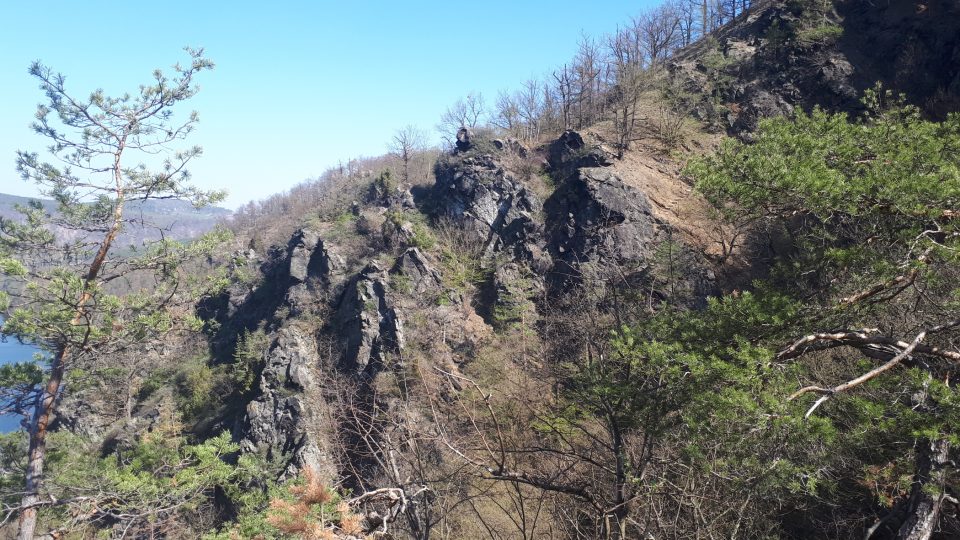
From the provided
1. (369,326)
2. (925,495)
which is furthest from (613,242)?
(925,495)

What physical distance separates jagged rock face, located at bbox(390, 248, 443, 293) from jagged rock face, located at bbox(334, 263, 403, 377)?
800 millimetres

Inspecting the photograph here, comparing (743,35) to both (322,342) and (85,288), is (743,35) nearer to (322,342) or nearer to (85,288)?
(322,342)

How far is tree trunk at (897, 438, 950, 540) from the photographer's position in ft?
14.2

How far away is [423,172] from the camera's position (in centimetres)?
3038

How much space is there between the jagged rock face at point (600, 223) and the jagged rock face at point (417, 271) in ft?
17.1

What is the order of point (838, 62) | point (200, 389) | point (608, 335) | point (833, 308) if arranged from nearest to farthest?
1. point (833, 308)
2. point (608, 335)
3. point (200, 389)
4. point (838, 62)

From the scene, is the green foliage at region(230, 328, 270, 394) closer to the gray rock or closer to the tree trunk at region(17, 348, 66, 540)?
the tree trunk at region(17, 348, 66, 540)

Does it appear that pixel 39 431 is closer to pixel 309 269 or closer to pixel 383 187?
pixel 309 269

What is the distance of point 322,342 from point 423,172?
13859 mm

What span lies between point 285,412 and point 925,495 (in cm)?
1715

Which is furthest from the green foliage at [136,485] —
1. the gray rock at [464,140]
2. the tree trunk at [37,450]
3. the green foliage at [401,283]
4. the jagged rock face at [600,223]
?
the gray rock at [464,140]

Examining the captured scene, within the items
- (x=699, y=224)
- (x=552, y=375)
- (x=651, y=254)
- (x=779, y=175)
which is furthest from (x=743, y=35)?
(x=779, y=175)

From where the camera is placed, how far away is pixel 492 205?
23500 mm

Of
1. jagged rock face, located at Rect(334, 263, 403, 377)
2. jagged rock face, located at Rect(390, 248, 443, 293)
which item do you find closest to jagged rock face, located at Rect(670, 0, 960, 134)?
jagged rock face, located at Rect(390, 248, 443, 293)
